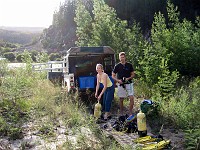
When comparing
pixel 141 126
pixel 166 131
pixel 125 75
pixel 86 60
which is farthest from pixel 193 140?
pixel 86 60

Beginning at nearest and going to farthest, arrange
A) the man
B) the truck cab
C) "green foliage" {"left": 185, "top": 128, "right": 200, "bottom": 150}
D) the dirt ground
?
"green foliage" {"left": 185, "top": 128, "right": 200, "bottom": 150} → the dirt ground → the man → the truck cab

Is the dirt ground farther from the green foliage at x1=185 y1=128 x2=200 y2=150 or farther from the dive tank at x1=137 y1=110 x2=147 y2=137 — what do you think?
the dive tank at x1=137 y1=110 x2=147 y2=137

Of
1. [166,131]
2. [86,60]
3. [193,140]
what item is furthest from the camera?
[86,60]

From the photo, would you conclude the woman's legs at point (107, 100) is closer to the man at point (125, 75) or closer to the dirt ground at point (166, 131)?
the man at point (125, 75)

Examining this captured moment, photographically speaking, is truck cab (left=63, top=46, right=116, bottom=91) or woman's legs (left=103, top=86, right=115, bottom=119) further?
truck cab (left=63, top=46, right=116, bottom=91)

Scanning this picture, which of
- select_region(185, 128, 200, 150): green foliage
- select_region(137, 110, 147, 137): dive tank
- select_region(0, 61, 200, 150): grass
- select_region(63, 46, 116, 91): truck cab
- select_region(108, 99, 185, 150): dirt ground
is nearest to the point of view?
select_region(185, 128, 200, 150): green foliage

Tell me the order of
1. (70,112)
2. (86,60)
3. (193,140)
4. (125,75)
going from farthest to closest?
(86,60), (125,75), (70,112), (193,140)

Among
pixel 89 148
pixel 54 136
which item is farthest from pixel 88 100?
pixel 89 148

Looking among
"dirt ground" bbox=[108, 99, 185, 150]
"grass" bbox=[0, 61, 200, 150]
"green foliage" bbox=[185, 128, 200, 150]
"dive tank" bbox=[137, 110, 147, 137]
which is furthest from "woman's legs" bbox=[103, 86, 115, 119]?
"green foliage" bbox=[185, 128, 200, 150]

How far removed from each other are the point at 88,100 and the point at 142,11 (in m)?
18.2

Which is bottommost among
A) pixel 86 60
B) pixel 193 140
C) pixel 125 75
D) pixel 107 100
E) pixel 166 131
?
pixel 166 131

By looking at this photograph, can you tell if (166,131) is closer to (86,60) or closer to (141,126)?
(141,126)

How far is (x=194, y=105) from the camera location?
710cm

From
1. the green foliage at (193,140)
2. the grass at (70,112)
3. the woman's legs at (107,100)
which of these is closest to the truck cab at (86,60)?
the grass at (70,112)
